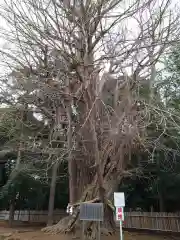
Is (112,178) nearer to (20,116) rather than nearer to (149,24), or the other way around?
(20,116)

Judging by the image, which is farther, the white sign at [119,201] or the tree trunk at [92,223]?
the tree trunk at [92,223]

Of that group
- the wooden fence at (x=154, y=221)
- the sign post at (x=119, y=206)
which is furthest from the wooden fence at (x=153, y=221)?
the sign post at (x=119, y=206)

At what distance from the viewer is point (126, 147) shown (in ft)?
36.7

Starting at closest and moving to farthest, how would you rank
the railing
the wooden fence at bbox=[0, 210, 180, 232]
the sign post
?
the sign post
the wooden fence at bbox=[0, 210, 180, 232]
the railing

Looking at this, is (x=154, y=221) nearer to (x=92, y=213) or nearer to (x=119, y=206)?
(x=119, y=206)

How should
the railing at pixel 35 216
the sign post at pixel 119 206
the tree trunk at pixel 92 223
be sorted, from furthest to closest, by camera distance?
the railing at pixel 35 216 < the tree trunk at pixel 92 223 < the sign post at pixel 119 206

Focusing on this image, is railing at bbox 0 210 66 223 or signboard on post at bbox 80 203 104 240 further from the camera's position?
railing at bbox 0 210 66 223

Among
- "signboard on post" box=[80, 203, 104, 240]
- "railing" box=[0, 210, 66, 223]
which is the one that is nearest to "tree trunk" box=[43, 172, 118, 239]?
"signboard on post" box=[80, 203, 104, 240]

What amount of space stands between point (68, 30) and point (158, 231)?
40.3 ft

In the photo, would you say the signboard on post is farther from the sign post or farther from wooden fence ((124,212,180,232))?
wooden fence ((124,212,180,232))

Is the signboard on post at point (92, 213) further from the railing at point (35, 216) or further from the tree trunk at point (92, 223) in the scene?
the railing at point (35, 216)

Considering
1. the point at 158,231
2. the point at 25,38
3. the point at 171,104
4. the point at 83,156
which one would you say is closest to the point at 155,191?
the point at 158,231

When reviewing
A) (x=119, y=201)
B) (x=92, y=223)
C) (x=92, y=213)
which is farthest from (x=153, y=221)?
(x=92, y=213)

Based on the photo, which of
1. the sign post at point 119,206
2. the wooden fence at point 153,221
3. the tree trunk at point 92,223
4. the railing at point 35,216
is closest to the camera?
the sign post at point 119,206
